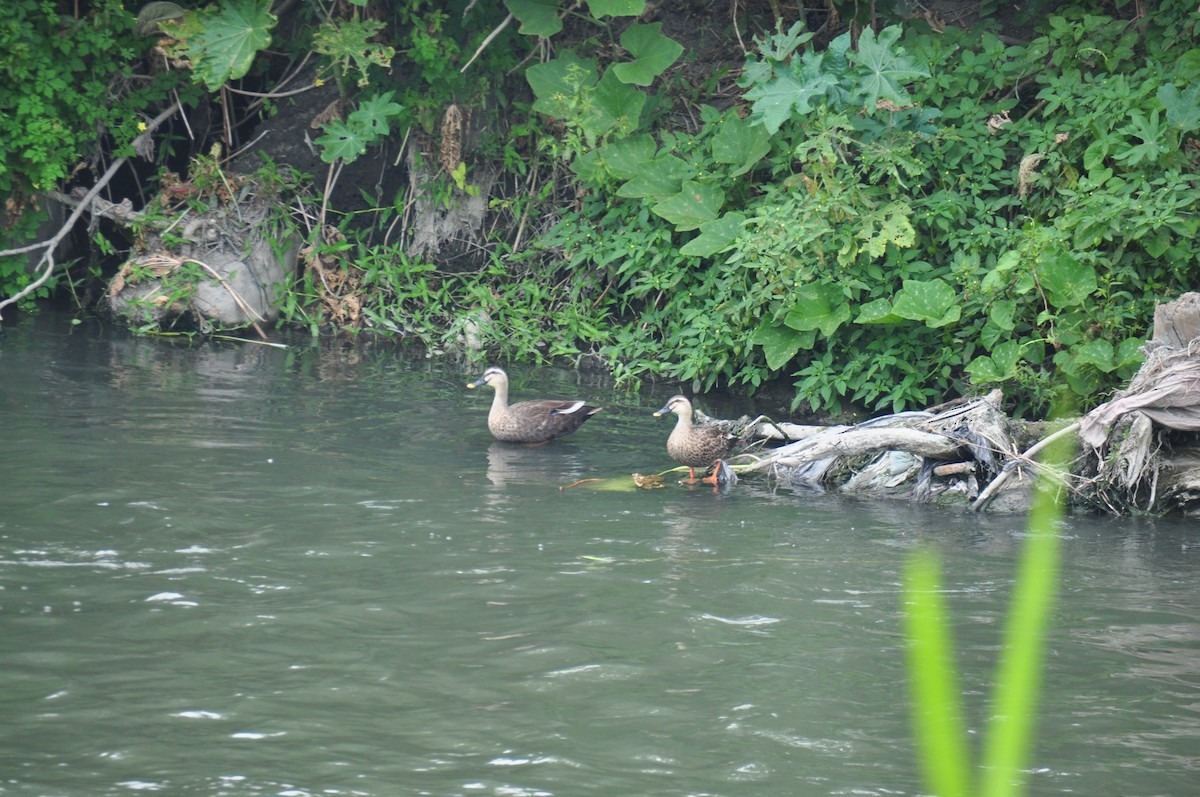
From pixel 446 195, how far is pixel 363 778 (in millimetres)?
10006

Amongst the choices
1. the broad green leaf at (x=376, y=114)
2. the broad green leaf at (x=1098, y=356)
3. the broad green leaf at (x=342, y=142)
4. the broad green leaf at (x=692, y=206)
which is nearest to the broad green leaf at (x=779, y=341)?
the broad green leaf at (x=692, y=206)

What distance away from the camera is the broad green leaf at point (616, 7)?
456 inches

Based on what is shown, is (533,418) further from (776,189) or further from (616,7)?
(616,7)

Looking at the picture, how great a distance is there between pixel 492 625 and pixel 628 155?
24.0 feet

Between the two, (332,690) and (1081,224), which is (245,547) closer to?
(332,690)

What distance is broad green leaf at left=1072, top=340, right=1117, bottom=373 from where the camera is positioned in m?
8.46

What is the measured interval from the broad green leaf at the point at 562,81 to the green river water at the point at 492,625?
14.0 feet

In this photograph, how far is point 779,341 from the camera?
33.5 ft

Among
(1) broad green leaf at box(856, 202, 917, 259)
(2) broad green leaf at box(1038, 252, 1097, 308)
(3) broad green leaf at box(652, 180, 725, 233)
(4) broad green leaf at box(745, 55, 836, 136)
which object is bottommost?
(2) broad green leaf at box(1038, 252, 1097, 308)

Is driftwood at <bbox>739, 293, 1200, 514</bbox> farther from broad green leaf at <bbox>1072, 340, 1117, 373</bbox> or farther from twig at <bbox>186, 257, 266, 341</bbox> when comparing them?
twig at <bbox>186, 257, 266, 341</bbox>

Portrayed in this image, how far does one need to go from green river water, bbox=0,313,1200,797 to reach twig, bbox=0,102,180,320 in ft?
12.3

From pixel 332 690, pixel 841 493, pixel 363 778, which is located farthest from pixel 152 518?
pixel 841 493

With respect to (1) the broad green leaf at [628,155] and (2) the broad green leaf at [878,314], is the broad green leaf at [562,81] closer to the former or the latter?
(1) the broad green leaf at [628,155]

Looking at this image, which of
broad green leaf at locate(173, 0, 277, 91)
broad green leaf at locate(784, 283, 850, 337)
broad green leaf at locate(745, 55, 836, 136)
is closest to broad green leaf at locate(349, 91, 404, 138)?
broad green leaf at locate(173, 0, 277, 91)
